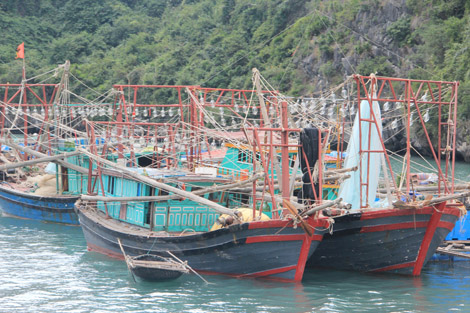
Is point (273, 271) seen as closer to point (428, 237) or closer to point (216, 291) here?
point (216, 291)

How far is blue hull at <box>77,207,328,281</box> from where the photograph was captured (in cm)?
2134

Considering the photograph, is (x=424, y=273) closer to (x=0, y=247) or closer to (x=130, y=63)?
(x=0, y=247)

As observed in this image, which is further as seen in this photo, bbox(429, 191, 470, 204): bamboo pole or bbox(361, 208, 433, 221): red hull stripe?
bbox(361, 208, 433, 221): red hull stripe

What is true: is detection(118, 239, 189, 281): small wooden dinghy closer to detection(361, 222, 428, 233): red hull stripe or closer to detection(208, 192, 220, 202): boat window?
detection(208, 192, 220, 202): boat window

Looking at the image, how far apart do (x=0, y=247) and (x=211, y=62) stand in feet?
187

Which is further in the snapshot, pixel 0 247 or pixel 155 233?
pixel 0 247

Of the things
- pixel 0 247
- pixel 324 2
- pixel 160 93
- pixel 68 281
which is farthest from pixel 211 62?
pixel 68 281

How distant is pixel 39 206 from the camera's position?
35.0 metres

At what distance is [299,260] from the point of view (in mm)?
21688

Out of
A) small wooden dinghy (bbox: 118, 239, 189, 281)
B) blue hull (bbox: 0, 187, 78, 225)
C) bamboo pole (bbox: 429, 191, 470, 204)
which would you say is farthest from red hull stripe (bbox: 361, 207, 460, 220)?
blue hull (bbox: 0, 187, 78, 225)

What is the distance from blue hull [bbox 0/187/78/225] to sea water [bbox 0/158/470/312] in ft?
25.7

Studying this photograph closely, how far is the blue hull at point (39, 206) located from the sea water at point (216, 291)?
783 centimetres

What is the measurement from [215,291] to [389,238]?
5610mm

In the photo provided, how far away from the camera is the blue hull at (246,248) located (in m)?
21.3
